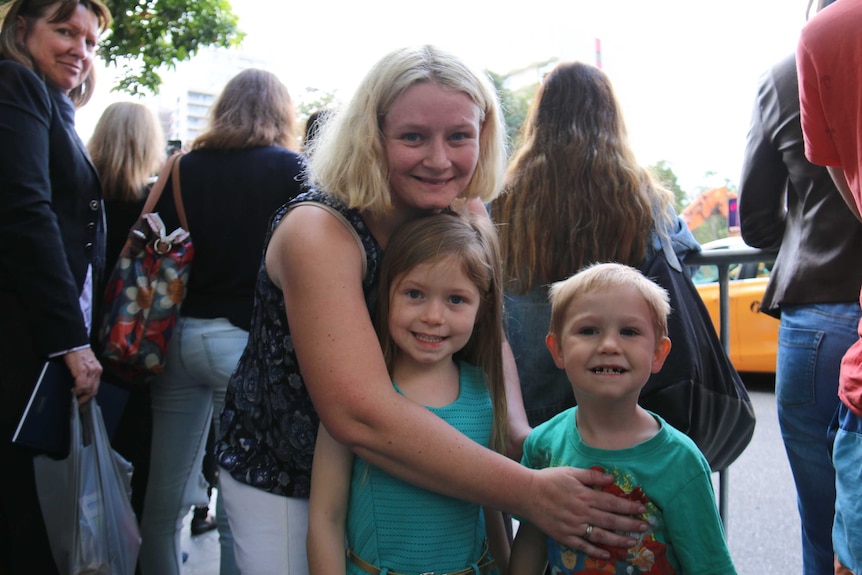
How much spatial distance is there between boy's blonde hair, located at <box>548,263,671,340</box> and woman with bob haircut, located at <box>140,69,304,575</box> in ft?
5.09

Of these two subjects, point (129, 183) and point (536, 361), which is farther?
point (129, 183)

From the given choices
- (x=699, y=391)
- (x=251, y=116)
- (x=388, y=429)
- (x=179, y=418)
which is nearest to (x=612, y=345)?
(x=388, y=429)

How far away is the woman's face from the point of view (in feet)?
8.96

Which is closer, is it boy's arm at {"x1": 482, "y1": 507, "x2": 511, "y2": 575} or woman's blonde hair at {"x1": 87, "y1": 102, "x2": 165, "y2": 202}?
boy's arm at {"x1": 482, "y1": 507, "x2": 511, "y2": 575}

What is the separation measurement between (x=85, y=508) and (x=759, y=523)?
144 inches

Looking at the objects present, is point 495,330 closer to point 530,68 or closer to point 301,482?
point 301,482

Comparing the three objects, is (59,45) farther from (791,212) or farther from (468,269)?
(791,212)

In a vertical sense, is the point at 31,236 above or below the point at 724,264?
above

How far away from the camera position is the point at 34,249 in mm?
2385

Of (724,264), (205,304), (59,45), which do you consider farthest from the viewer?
(205,304)

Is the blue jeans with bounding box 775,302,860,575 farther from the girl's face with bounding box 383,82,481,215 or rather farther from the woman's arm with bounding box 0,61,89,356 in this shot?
the woman's arm with bounding box 0,61,89,356

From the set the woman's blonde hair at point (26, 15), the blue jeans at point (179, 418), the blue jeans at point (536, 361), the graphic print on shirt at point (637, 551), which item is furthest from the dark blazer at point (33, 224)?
the graphic print on shirt at point (637, 551)

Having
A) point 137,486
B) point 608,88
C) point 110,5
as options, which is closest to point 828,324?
point 608,88

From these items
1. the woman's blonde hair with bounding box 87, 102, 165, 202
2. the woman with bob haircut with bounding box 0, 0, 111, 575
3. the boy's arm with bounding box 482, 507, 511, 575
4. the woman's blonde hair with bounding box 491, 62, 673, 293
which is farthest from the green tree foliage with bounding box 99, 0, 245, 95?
the boy's arm with bounding box 482, 507, 511, 575
